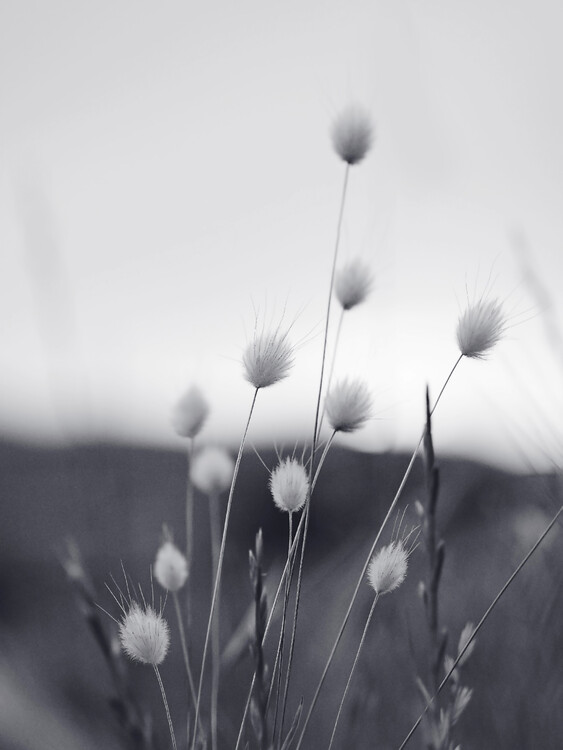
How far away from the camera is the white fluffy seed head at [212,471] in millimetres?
543

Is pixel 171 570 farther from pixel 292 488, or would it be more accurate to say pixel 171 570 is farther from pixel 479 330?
pixel 479 330

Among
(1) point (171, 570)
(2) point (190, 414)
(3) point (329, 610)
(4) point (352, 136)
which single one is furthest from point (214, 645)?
(3) point (329, 610)

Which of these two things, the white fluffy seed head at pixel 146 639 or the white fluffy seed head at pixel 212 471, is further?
the white fluffy seed head at pixel 212 471

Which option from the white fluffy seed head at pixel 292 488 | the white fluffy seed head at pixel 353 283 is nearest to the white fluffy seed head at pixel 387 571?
the white fluffy seed head at pixel 292 488

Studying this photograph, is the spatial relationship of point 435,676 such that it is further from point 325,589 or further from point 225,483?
point 325,589

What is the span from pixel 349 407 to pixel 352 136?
0.18m

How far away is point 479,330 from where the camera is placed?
40cm

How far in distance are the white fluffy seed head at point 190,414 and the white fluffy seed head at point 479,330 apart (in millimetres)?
183

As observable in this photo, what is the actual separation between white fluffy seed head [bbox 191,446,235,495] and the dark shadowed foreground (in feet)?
0.20

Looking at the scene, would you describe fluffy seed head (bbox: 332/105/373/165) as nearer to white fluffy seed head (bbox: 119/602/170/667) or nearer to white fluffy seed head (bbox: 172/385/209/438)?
white fluffy seed head (bbox: 172/385/209/438)

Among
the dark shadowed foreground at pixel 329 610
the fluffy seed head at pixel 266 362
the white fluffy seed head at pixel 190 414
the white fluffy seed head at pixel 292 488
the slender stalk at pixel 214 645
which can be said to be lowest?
the dark shadowed foreground at pixel 329 610

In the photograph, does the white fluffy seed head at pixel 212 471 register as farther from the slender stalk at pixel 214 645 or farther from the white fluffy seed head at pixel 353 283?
the white fluffy seed head at pixel 353 283

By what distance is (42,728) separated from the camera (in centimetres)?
63

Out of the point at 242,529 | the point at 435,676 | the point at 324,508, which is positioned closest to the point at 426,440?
the point at 435,676
